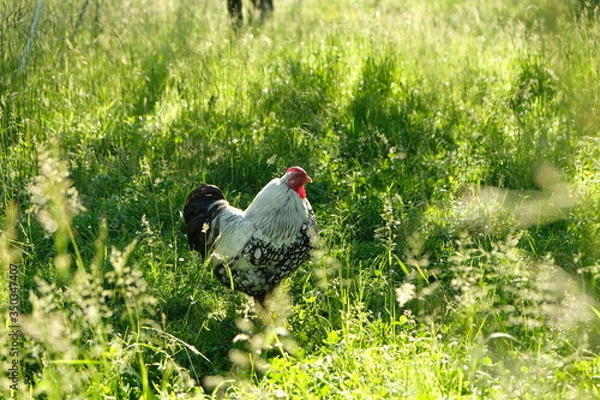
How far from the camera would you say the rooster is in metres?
3.83

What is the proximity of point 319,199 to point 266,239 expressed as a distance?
4.22ft

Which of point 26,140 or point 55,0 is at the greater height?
point 55,0

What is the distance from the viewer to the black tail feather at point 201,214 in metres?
4.11

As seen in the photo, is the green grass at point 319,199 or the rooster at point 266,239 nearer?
the green grass at point 319,199

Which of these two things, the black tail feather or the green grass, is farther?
the black tail feather

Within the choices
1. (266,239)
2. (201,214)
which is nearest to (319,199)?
(201,214)

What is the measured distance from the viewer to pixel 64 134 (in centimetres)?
541

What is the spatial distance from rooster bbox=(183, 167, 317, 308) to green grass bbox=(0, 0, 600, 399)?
16 cm

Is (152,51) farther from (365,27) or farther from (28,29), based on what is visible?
(365,27)

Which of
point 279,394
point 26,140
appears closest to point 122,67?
point 26,140

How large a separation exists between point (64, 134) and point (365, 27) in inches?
121

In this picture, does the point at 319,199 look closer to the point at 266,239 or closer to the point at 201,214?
the point at 201,214

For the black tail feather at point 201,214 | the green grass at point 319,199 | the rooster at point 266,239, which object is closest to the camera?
the green grass at point 319,199

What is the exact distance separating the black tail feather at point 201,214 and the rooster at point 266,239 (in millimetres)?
85
